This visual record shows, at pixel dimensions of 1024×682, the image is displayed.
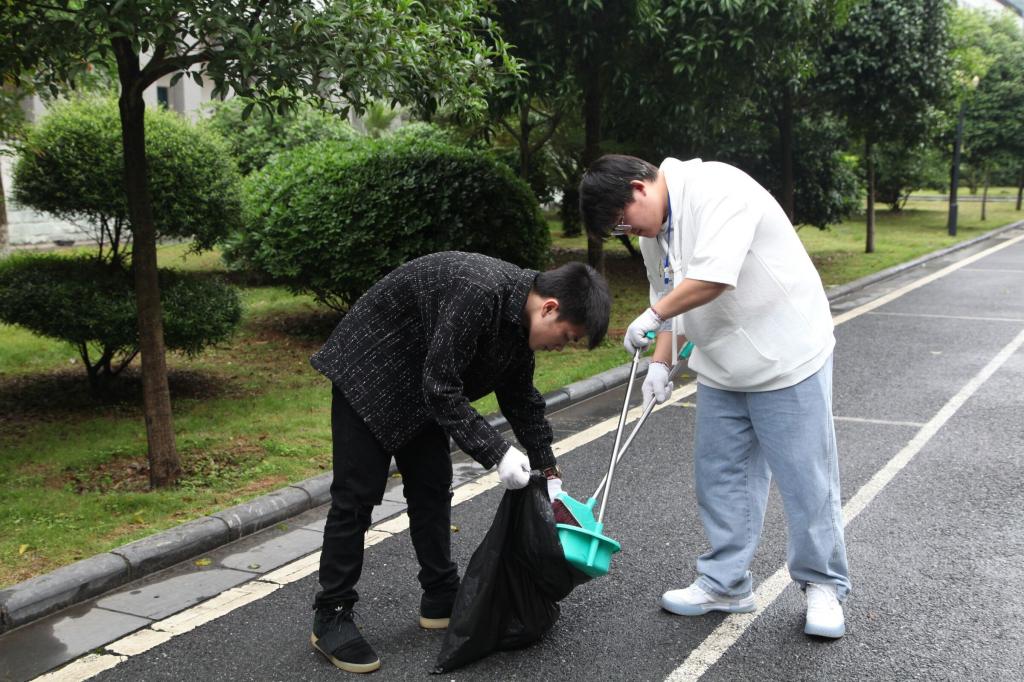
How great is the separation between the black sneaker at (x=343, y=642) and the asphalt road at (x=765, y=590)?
5cm

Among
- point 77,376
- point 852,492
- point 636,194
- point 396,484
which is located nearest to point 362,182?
point 77,376

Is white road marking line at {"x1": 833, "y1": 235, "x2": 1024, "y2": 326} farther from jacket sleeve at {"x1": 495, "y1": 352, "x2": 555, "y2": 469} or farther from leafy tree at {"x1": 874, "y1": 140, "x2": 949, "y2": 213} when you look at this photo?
jacket sleeve at {"x1": 495, "y1": 352, "x2": 555, "y2": 469}

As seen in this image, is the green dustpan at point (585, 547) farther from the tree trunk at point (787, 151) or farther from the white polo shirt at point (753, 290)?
the tree trunk at point (787, 151)

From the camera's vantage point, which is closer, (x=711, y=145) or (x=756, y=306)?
(x=756, y=306)

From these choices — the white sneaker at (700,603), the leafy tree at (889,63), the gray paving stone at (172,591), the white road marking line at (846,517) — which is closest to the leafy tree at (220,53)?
the gray paving stone at (172,591)

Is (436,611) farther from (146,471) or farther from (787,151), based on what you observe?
(787,151)

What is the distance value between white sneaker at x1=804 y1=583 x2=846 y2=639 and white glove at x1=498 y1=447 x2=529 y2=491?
4.11 ft

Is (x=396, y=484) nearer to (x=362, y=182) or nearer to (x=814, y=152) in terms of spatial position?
(x=362, y=182)

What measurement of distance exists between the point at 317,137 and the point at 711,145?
247 inches

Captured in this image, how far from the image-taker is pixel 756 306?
3572mm

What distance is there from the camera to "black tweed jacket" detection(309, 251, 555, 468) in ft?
10.8

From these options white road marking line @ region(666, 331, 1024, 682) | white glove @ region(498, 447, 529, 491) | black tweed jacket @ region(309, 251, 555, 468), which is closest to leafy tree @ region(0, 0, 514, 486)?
black tweed jacket @ region(309, 251, 555, 468)

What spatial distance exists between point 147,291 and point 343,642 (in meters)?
2.72

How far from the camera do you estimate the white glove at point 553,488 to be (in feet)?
11.8
